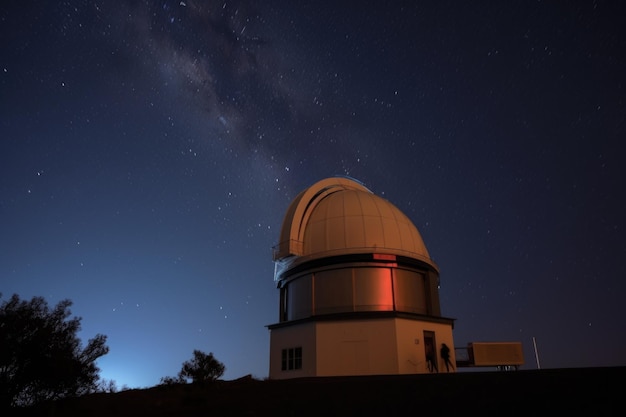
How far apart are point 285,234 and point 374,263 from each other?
4.28 m

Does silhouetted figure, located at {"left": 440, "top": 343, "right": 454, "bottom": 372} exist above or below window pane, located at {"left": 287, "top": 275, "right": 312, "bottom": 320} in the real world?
below

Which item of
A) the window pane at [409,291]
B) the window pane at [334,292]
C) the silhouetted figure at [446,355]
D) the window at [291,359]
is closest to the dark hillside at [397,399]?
the window at [291,359]

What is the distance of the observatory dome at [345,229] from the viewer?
64.3ft

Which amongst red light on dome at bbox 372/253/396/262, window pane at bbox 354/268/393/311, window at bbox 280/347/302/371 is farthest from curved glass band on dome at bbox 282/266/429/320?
window at bbox 280/347/302/371

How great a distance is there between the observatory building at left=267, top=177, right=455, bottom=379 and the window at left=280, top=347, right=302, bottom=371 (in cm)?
4

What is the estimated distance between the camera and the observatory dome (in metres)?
19.6

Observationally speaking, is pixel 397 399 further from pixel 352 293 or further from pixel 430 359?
pixel 430 359

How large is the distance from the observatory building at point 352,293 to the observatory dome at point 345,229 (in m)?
0.05

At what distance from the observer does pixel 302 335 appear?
60.2ft

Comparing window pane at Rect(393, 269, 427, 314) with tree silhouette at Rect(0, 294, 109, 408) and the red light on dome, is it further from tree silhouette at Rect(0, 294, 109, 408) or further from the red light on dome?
tree silhouette at Rect(0, 294, 109, 408)

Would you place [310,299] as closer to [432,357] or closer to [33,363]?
[432,357]

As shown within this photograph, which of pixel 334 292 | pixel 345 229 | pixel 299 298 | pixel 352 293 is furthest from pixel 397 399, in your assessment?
pixel 299 298

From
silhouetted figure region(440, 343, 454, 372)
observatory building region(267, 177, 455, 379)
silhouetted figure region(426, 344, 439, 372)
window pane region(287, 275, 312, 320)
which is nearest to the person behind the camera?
observatory building region(267, 177, 455, 379)

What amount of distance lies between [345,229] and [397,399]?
1236 cm
